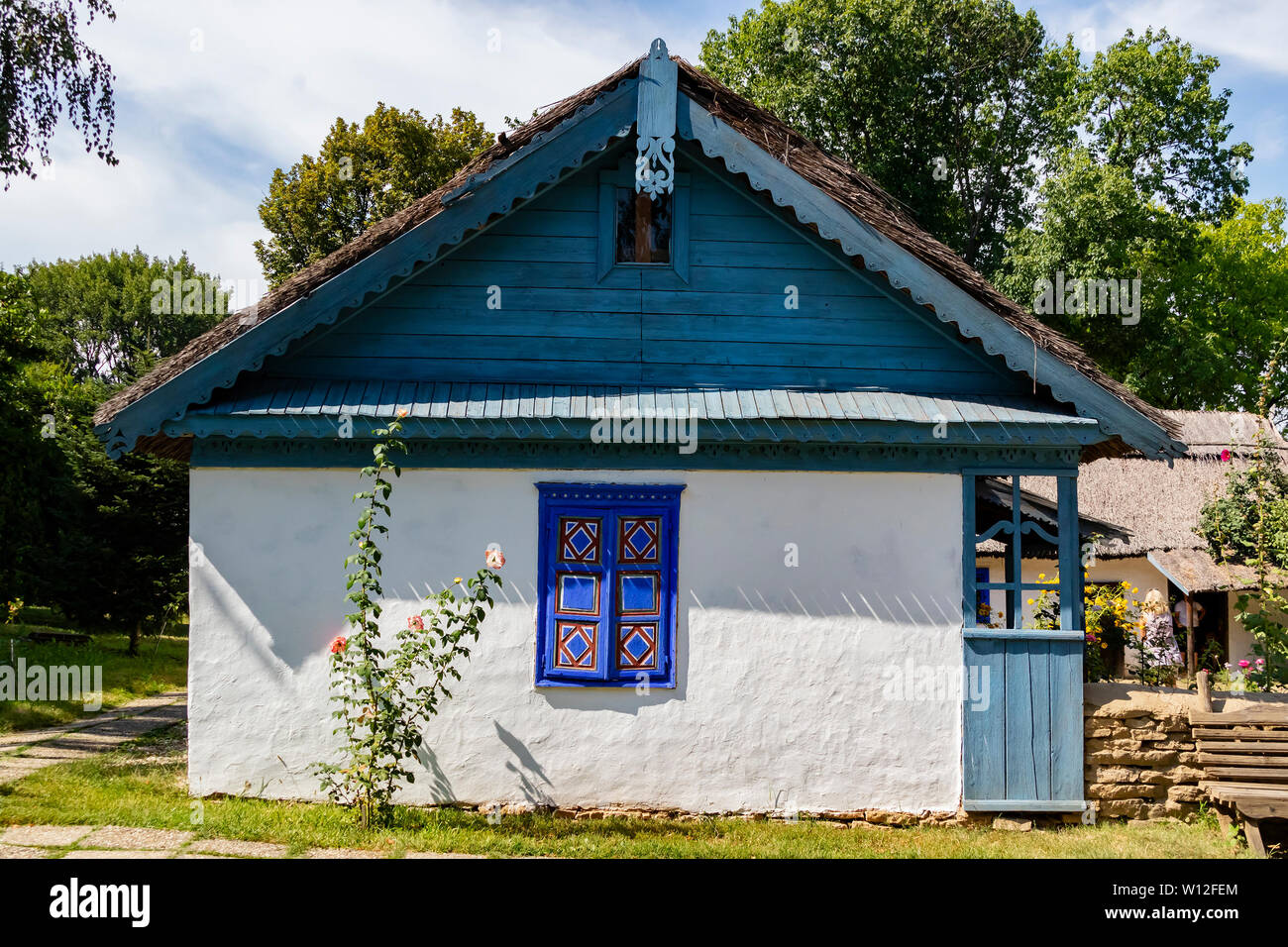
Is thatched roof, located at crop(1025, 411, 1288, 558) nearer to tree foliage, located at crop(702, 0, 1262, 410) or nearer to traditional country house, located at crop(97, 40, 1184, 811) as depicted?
tree foliage, located at crop(702, 0, 1262, 410)

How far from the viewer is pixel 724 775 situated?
24.9ft

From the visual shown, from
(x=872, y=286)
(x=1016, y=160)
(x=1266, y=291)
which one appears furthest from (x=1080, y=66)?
(x=872, y=286)

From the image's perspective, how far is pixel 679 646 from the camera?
25.2ft

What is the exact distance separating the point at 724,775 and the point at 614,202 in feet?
15.0

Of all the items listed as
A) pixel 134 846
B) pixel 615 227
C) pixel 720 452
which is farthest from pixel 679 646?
pixel 134 846

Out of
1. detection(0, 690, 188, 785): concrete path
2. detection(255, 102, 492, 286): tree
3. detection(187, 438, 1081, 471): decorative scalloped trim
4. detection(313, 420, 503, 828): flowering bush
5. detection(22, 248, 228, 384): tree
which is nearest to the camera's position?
detection(313, 420, 503, 828): flowering bush

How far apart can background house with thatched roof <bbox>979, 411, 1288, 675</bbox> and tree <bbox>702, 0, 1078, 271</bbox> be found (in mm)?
8292

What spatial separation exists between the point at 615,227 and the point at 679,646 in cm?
336

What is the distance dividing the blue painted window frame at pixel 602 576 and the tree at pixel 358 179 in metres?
19.9

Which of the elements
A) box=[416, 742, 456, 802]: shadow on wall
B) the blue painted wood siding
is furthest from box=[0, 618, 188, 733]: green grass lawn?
the blue painted wood siding

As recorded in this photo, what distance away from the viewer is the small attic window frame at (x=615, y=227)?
317 inches

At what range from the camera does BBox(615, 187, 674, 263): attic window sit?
8125 millimetres

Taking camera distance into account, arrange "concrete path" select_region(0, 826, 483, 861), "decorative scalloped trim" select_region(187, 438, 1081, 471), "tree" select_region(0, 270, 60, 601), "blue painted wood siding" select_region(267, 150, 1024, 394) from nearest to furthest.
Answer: "concrete path" select_region(0, 826, 483, 861), "decorative scalloped trim" select_region(187, 438, 1081, 471), "blue painted wood siding" select_region(267, 150, 1024, 394), "tree" select_region(0, 270, 60, 601)

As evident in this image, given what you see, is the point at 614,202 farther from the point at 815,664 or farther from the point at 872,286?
the point at 815,664
